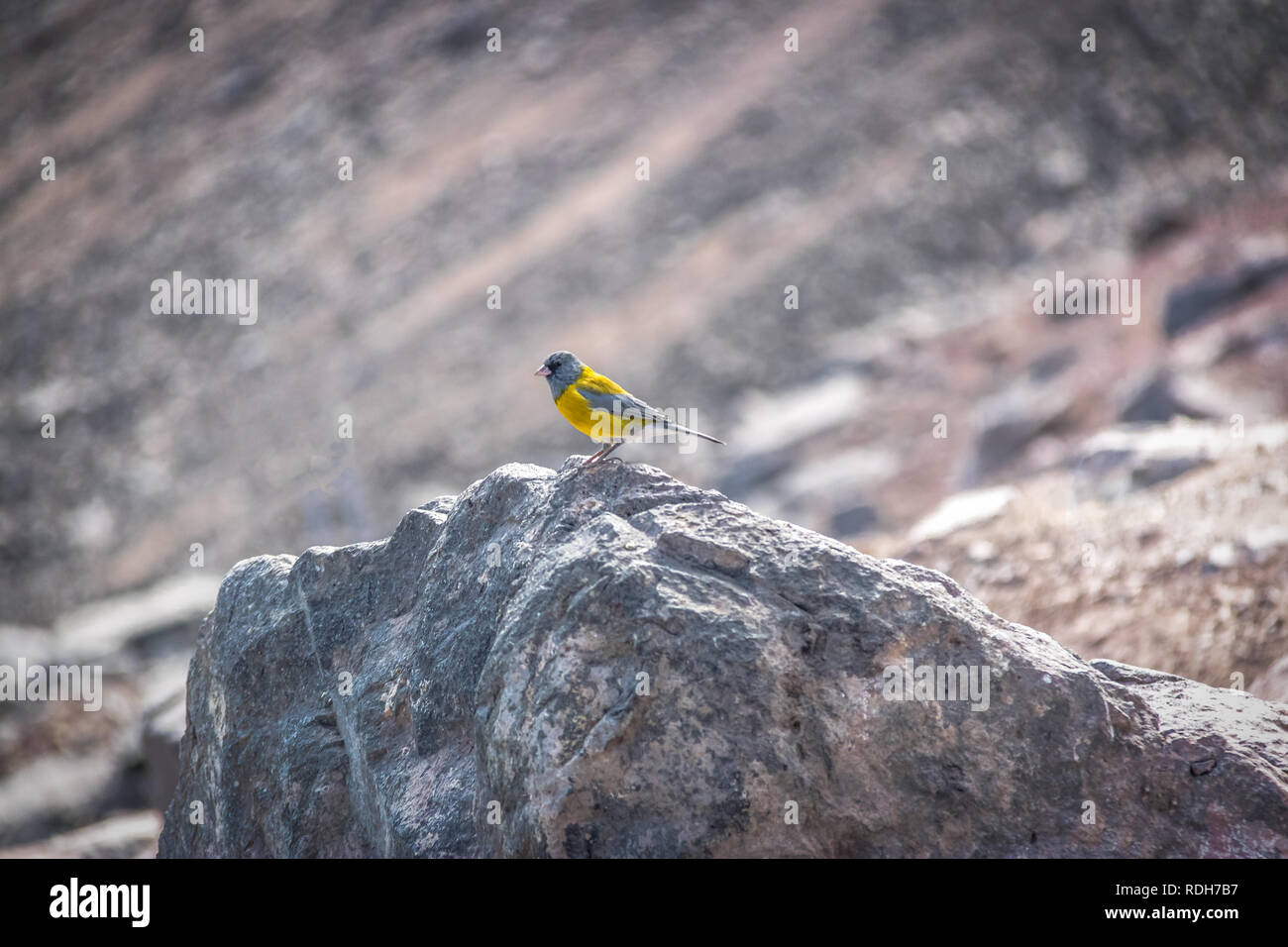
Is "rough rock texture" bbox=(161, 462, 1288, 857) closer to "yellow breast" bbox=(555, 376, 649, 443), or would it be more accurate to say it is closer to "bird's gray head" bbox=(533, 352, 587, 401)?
"yellow breast" bbox=(555, 376, 649, 443)

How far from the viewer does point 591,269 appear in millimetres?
37438

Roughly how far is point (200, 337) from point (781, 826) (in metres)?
37.5

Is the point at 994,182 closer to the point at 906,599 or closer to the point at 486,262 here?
the point at 486,262

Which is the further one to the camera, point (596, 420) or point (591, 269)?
point (591, 269)

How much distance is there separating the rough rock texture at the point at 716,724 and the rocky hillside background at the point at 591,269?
1258cm

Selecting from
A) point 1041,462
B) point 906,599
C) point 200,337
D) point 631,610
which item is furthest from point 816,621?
point 200,337

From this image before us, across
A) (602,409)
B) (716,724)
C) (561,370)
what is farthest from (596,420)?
(716,724)

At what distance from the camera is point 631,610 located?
5926mm

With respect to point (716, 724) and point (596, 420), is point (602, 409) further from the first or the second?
point (716, 724)

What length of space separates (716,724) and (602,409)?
2.47 meters

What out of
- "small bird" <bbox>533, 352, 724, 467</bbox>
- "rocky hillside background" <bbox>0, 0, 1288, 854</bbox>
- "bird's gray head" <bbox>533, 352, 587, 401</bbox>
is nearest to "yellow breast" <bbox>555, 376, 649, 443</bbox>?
"small bird" <bbox>533, 352, 724, 467</bbox>

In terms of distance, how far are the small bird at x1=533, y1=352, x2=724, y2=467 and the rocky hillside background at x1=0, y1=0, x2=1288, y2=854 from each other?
1310 cm

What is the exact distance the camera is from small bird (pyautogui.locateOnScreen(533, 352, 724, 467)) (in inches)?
289

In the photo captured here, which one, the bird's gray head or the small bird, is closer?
the small bird
